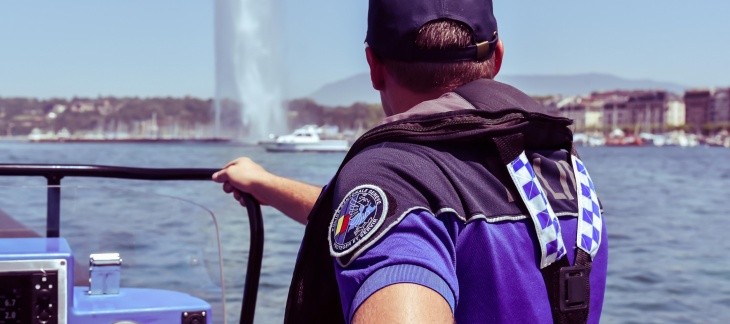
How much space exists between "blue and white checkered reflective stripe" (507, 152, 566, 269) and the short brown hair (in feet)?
0.52

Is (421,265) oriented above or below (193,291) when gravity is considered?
above

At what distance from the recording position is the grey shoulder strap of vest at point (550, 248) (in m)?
1.44

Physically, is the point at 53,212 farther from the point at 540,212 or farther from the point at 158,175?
the point at 540,212

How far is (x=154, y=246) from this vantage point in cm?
236

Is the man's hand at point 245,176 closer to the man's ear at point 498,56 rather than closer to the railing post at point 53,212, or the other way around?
the railing post at point 53,212

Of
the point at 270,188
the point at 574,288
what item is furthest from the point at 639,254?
the point at 574,288

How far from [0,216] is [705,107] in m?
165

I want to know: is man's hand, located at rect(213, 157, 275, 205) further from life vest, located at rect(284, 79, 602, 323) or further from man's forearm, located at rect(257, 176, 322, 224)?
life vest, located at rect(284, 79, 602, 323)

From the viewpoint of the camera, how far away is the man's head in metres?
1.50

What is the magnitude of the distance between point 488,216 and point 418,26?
0.95 feet

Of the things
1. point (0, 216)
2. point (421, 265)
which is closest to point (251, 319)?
point (0, 216)

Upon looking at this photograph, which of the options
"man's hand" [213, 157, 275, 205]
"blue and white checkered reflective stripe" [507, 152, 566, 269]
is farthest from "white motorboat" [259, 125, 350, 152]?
"blue and white checkered reflective stripe" [507, 152, 566, 269]

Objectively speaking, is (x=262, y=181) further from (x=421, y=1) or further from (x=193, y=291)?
(x=421, y=1)

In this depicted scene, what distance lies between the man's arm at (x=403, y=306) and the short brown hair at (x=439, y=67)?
1.30ft
